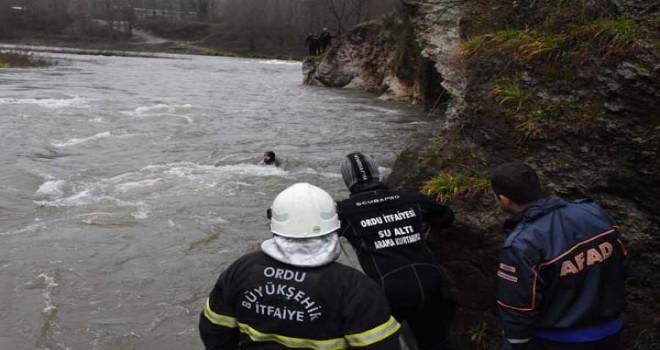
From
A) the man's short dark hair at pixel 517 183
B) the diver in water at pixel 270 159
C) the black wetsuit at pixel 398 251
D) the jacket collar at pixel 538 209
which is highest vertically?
the man's short dark hair at pixel 517 183

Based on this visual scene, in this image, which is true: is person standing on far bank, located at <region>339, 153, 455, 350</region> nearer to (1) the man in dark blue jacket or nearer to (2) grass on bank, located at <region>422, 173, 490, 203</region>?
(1) the man in dark blue jacket

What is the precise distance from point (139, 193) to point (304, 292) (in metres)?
8.03

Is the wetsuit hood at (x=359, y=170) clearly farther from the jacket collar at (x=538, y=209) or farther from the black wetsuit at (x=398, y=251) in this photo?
the jacket collar at (x=538, y=209)

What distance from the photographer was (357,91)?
29.5 m

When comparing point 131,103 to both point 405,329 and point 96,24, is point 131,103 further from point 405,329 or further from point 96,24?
point 96,24

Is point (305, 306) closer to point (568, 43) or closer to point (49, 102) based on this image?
point (568, 43)

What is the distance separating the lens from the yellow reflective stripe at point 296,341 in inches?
91.0

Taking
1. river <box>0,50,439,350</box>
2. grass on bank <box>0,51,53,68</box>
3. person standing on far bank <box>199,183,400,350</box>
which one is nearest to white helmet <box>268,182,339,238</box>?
person standing on far bank <box>199,183,400,350</box>

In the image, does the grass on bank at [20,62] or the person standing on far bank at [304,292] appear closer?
the person standing on far bank at [304,292]

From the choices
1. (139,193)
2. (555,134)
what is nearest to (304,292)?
(555,134)

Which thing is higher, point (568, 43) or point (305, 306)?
point (568, 43)

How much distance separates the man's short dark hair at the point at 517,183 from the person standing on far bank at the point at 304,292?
3.32 ft

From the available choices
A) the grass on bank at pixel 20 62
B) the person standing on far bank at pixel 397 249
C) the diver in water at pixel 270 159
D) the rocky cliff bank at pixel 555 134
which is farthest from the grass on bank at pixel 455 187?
the grass on bank at pixel 20 62

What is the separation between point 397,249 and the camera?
138 inches
